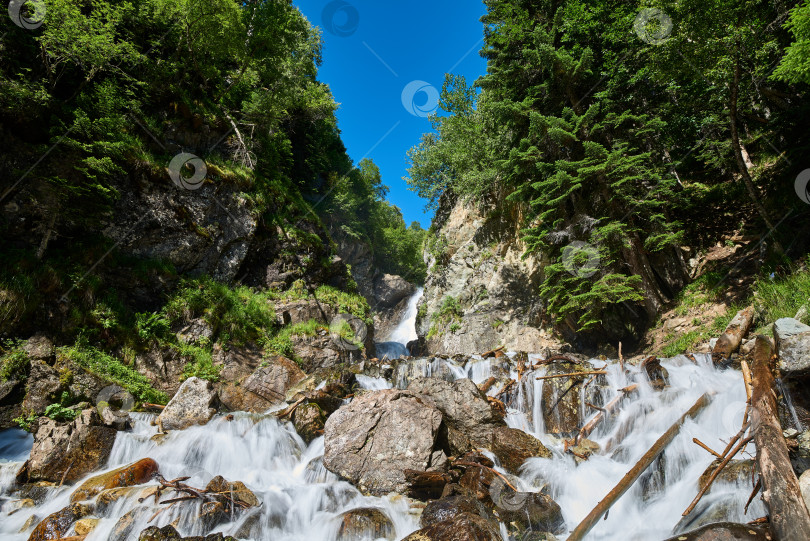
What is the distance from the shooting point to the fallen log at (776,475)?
103 inches

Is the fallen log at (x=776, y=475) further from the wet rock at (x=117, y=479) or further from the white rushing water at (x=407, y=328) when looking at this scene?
the white rushing water at (x=407, y=328)

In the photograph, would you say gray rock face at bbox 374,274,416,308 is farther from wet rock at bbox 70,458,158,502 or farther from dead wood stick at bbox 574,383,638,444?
wet rock at bbox 70,458,158,502

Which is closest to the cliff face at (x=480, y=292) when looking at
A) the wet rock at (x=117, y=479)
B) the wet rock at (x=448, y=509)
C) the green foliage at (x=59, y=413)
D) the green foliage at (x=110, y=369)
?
the wet rock at (x=448, y=509)

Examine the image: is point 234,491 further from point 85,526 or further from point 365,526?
point 365,526

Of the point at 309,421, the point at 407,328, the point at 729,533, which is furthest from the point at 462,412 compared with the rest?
the point at 407,328

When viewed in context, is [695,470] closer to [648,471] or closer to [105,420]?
[648,471]

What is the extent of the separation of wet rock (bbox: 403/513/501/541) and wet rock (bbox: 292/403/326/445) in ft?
14.1

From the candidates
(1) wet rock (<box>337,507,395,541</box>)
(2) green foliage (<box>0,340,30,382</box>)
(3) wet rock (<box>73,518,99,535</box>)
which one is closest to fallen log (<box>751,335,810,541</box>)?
(1) wet rock (<box>337,507,395,541</box>)

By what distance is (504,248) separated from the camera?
63.6 ft

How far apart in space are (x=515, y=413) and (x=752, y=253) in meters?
9.36

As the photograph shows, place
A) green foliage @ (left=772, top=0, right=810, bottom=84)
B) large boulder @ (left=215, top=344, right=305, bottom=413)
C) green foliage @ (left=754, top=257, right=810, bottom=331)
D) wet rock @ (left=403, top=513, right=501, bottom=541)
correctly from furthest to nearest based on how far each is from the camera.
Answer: large boulder @ (left=215, top=344, right=305, bottom=413), green foliage @ (left=754, top=257, right=810, bottom=331), green foliage @ (left=772, top=0, right=810, bottom=84), wet rock @ (left=403, top=513, right=501, bottom=541)

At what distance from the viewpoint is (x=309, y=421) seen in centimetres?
797

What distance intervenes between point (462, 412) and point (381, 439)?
1965 millimetres

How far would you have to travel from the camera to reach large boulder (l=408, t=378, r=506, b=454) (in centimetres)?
698
